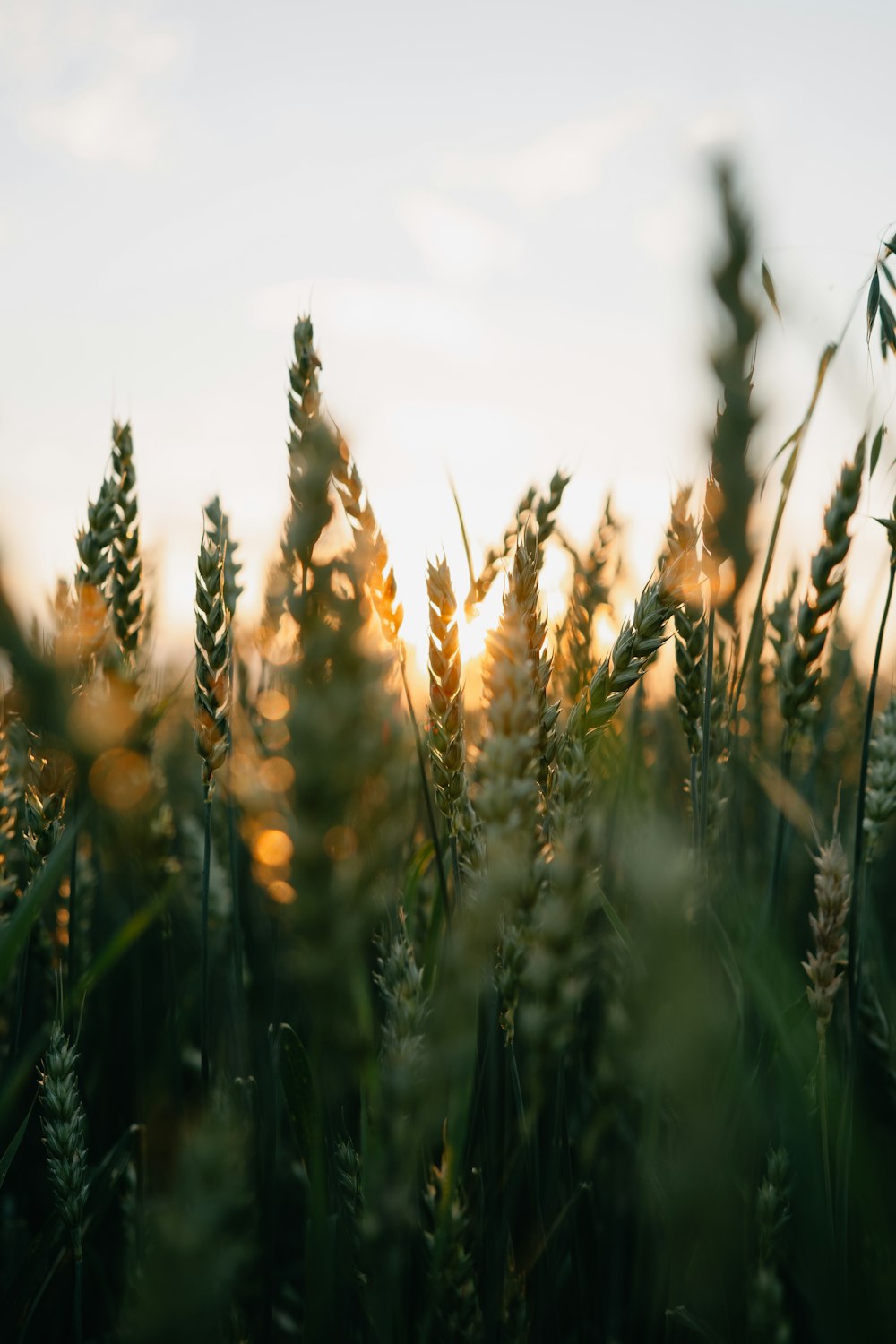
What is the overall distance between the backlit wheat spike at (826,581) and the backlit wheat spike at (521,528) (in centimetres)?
42

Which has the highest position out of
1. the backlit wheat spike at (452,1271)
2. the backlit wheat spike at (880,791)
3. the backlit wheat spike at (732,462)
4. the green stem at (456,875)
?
the backlit wheat spike at (732,462)

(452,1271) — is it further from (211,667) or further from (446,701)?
(211,667)

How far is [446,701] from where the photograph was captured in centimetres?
108

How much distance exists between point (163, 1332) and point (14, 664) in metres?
0.38

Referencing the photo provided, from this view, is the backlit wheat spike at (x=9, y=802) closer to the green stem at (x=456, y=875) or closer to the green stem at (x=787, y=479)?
the green stem at (x=456, y=875)

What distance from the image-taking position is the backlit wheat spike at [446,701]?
1077 mm

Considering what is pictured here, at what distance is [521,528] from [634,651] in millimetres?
469

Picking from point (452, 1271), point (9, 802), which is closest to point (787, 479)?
point (452, 1271)

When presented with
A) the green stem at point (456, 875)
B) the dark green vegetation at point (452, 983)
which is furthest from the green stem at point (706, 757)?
the green stem at point (456, 875)

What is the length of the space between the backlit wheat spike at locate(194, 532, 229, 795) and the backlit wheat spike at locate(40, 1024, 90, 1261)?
373mm

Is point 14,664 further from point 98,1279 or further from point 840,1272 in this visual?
point 98,1279

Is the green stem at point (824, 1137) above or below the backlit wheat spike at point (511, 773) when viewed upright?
below

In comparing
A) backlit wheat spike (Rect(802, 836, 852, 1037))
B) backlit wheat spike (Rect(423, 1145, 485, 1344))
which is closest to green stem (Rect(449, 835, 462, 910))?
backlit wheat spike (Rect(423, 1145, 485, 1344))

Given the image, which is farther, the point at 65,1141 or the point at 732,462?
the point at 732,462
